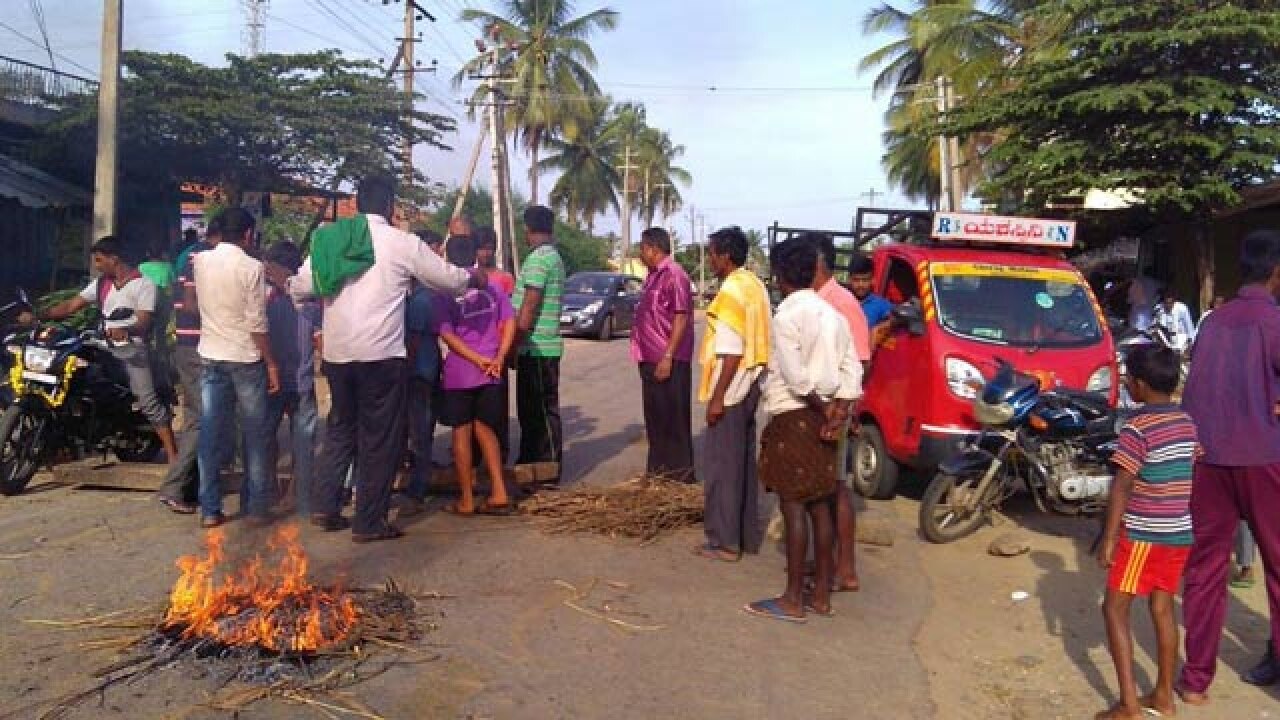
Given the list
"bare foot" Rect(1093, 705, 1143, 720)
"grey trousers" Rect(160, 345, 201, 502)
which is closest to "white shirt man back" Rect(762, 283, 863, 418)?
"bare foot" Rect(1093, 705, 1143, 720)

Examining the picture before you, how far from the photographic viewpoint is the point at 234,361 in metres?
6.34

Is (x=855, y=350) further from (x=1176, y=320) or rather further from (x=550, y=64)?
(x=550, y=64)

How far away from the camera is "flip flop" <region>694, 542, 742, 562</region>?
6.11m

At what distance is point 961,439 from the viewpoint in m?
7.20

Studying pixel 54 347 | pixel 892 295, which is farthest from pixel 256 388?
pixel 892 295

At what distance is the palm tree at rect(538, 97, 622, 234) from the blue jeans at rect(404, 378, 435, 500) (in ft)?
146

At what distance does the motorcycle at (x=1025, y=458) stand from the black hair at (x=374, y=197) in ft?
12.7

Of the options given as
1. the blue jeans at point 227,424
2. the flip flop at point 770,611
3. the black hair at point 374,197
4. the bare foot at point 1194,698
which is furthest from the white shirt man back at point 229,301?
the bare foot at point 1194,698

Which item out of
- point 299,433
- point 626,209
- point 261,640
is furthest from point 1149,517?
point 626,209

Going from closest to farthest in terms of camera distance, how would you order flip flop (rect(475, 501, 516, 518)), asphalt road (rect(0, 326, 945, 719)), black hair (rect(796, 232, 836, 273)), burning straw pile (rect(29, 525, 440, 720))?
burning straw pile (rect(29, 525, 440, 720)), asphalt road (rect(0, 326, 945, 719)), black hair (rect(796, 232, 836, 273)), flip flop (rect(475, 501, 516, 518))

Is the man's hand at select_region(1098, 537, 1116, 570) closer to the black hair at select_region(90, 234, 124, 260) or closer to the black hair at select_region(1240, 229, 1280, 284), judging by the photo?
the black hair at select_region(1240, 229, 1280, 284)

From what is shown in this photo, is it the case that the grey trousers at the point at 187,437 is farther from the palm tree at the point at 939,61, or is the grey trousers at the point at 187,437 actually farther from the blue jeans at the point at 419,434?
the palm tree at the point at 939,61

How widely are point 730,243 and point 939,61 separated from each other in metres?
26.0

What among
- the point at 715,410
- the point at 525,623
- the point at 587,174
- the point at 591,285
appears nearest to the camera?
the point at 525,623
